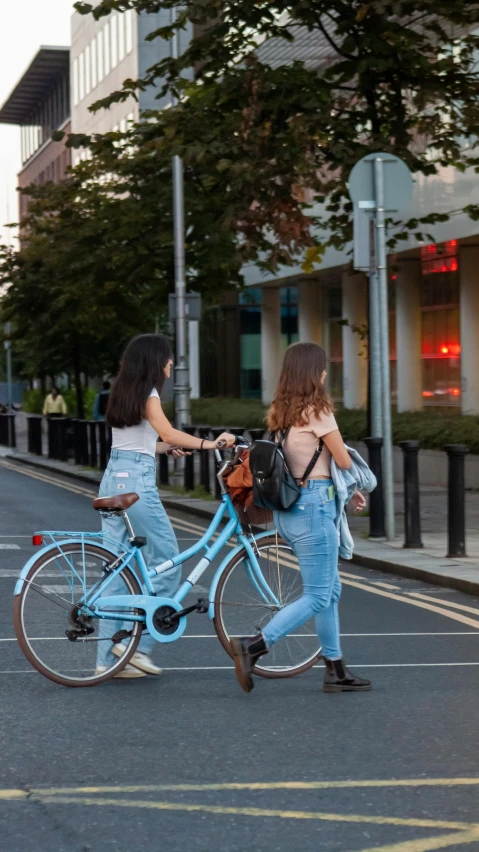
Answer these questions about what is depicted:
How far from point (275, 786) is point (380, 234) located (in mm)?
8830

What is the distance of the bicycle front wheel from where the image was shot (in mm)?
7375

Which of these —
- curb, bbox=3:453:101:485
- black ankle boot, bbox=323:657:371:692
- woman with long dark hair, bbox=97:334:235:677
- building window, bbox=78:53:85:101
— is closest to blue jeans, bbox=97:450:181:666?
woman with long dark hair, bbox=97:334:235:677

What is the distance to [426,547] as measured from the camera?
13.4 metres

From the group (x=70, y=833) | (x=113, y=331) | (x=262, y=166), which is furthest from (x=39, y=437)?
(x=70, y=833)

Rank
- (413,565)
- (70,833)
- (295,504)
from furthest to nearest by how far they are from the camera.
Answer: (413,565) → (295,504) → (70,833)

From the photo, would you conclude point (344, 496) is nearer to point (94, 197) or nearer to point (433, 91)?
point (433, 91)

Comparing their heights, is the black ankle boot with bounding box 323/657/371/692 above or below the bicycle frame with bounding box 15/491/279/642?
below

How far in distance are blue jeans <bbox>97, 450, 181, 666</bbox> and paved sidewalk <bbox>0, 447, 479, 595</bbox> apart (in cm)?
386

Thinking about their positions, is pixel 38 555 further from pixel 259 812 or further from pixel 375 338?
pixel 375 338

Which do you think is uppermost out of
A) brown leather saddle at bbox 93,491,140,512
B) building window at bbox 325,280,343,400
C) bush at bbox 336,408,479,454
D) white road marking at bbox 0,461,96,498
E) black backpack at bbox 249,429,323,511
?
building window at bbox 325,280,343,400

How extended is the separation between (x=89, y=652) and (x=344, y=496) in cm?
141

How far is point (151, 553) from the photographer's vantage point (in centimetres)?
746

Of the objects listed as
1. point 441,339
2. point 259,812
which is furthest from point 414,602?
point 441,339

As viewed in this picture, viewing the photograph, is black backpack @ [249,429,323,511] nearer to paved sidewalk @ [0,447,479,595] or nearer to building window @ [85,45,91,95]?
paved sidewalk @ [0,447,479,595]
